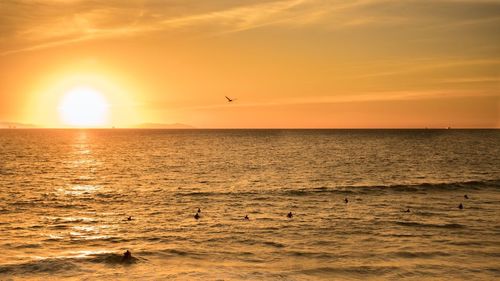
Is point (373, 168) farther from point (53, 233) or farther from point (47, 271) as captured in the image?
point (47, 271)

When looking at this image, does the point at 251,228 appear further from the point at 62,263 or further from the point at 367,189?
the point at 367,189

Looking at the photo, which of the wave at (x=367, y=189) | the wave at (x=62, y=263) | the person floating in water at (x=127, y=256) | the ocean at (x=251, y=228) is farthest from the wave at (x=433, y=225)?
the person floating in water at (x=127, y=256)

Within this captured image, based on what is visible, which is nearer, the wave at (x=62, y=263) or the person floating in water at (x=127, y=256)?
the wave at (x=62, y=263)

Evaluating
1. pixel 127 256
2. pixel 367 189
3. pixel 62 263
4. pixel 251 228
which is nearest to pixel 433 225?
pixel 251 228

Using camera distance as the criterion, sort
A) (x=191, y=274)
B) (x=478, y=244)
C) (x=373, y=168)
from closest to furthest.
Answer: (x=191, y=274), (x=478, y=244), (x=373, y=168)

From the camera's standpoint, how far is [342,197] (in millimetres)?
53656

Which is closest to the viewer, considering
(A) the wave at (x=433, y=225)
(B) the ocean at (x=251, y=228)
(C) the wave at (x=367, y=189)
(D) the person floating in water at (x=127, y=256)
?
(B) the ocean at (x=251, y=228)

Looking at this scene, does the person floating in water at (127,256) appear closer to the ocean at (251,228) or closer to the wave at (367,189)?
the ocean at (251,228)

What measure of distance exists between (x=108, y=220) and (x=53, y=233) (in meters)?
5.90

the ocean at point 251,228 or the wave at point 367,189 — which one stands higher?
the wave at point 367,189

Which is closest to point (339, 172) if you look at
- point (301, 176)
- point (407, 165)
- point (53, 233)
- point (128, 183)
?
point (301, 176)

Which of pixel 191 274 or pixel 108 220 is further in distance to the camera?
pixel 108 220

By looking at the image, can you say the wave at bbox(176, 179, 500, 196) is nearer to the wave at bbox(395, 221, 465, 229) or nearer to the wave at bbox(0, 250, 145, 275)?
the wave at bbox(395, 221, 465, 229)

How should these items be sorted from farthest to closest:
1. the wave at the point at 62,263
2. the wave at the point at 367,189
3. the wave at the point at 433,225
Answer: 1. the wave at the point at 367,189
2. the wave at the point at 433,225
3. the wave at the point at 62,263
